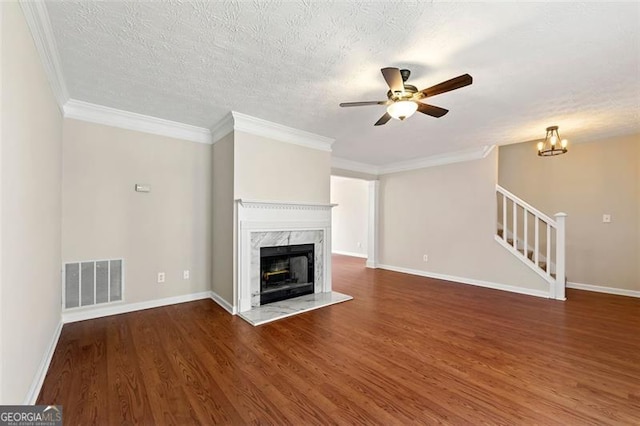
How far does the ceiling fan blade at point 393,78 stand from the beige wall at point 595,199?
4412mm

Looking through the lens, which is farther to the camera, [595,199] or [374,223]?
[374,223]

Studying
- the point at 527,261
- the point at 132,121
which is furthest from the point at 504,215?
the point at 132,121

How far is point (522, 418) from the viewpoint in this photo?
5.77 feet

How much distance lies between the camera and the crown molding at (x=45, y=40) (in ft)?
5.62

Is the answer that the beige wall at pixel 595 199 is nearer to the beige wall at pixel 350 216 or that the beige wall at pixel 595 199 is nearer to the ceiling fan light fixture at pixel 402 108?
the ceiling fan light fixture at pixel 402 108

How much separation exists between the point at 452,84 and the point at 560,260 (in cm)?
367

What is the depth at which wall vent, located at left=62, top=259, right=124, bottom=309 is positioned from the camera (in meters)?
3.21

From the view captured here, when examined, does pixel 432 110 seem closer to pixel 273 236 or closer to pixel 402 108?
pixel 402 108

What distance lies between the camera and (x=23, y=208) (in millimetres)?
1688

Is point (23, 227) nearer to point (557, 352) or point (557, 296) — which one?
point (557, 352)

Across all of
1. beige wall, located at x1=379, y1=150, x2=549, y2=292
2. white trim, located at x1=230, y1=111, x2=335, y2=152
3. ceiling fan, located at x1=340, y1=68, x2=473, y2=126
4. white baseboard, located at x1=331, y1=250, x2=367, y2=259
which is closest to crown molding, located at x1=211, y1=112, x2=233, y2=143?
white trim, located at x1=230, y1=111, x2=335, y2=152

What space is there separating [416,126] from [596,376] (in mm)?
3174

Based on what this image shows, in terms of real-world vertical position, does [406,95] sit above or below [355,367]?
above

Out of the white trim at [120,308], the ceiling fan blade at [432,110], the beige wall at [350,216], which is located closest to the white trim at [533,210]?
the ceiling fan blade at [432,110]
